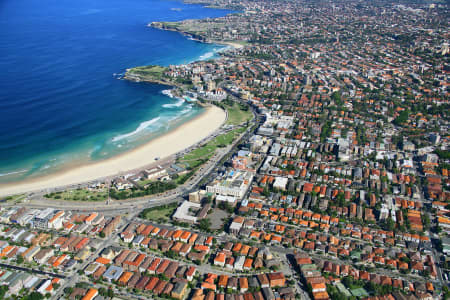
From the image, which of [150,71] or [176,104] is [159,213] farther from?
[150,71]

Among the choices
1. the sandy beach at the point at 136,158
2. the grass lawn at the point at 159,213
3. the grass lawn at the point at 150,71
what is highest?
the grass lawn at the point at 150,71

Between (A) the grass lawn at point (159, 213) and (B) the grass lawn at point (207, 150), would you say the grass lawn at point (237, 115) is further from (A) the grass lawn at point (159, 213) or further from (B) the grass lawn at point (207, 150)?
(A) the grass lawn at point (159, 213)

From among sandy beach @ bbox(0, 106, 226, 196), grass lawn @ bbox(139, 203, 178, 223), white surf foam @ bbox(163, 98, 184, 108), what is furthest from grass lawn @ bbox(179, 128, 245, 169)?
white surf foam @ bbox(163, 98, 184, 108)

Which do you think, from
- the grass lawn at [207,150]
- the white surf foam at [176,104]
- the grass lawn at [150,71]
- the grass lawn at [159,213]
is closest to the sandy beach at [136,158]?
the grass lawn at [207,150]

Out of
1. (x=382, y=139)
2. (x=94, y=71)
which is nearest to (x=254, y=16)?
(x=94, y=71)

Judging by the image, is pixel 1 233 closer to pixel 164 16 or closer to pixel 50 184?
pixel 50 184

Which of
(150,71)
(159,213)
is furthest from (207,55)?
(159,213)
